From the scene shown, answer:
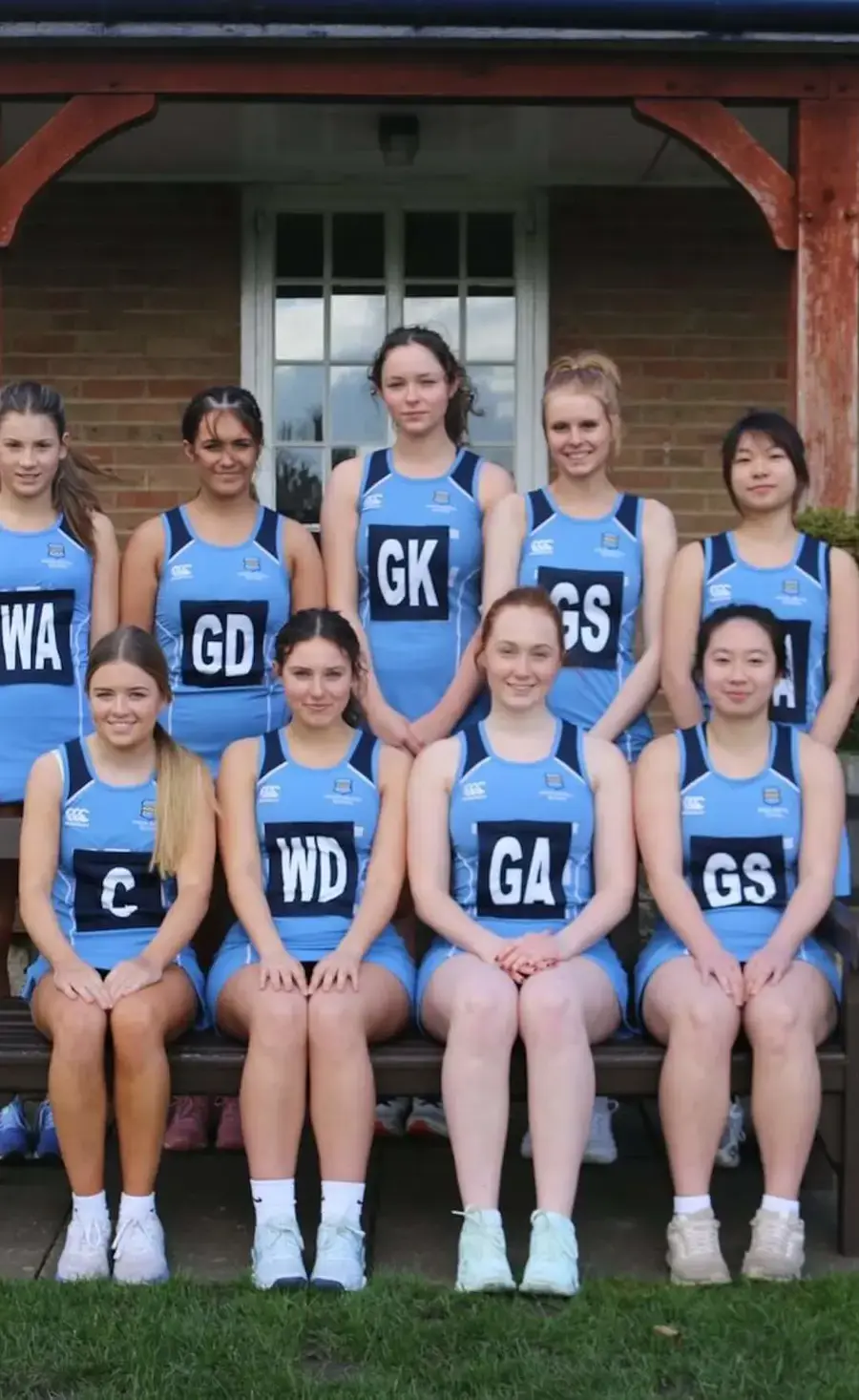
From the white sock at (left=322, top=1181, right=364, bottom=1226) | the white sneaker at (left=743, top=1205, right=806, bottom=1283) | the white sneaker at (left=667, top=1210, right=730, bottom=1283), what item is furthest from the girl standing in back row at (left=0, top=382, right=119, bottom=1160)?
the white sneaker at (left=743, top=1205, right=806, bottom=1283)

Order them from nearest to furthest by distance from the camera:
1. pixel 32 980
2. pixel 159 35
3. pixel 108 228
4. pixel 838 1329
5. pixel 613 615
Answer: pixel 838 1329
pixel 32 980
pixel 613 615
pixel 159 35
pixel 108 228

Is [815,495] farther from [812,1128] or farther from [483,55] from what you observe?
[812,1128]

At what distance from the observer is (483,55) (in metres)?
5.76

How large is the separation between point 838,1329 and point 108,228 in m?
6.16

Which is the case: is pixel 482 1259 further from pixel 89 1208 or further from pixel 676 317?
pixel 676 317

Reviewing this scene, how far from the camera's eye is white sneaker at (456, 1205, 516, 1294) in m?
3.25

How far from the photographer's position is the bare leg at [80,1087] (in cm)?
340

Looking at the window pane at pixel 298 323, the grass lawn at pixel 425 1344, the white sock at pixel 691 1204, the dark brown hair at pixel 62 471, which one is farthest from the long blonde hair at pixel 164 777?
the window pane at pixel 298 323

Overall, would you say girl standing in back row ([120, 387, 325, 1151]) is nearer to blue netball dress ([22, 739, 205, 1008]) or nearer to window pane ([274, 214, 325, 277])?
blue netball dress ([22, 739, 205, 1008])

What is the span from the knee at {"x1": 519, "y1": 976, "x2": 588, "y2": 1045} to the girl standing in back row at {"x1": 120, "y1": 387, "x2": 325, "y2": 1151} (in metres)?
0.99

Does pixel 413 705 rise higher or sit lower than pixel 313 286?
lower

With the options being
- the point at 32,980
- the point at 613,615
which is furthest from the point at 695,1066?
the point at 32,980

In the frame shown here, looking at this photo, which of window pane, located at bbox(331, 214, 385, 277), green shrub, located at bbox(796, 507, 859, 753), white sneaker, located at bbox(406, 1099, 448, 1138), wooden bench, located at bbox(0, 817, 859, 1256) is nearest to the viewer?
wooden bench, located at bbox(0, 817, 859, 1256)

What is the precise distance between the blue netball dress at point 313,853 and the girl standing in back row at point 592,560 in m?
0.61
